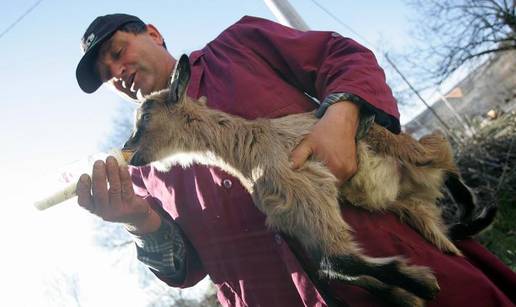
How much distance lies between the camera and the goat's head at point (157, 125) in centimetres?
307

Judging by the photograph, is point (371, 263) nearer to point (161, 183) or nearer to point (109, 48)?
point (161, 183)

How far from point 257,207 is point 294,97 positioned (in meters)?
0.71

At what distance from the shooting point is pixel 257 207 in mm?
2459

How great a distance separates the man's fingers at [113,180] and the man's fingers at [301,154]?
100 centimetres

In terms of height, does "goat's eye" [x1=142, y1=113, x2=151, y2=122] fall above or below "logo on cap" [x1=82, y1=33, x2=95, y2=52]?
below

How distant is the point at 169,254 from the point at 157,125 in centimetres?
96

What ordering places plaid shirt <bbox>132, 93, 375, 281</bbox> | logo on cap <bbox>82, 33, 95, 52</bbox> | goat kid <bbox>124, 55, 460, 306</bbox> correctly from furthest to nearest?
logo on cap <bbox>82, 33, 95, 52</bbox> → plaid shirt <bbox>132, 93, 375, 281</bbox> → goat kid <bbox>124, 55, 460, 306</bbox>

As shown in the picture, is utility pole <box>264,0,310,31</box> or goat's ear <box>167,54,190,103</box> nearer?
goat's ear <box>167,54,190,103</box>

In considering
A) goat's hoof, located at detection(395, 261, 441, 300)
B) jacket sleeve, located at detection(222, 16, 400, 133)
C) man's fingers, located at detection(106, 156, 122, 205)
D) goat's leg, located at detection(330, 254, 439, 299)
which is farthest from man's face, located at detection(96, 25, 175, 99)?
goat's hoof, located at detection(395, 261, 441, 300)

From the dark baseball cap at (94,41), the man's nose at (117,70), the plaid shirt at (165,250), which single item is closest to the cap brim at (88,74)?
the dark baseball cap at (94,41)

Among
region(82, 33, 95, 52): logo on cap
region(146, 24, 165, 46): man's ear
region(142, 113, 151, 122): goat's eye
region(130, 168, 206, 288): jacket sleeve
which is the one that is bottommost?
region(130, 168, 206, 288): jacket sleeve

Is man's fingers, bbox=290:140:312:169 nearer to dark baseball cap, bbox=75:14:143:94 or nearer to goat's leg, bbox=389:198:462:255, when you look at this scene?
goat's leg, bbox=389:198:462:255

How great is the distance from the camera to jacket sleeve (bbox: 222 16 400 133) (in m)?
2.35

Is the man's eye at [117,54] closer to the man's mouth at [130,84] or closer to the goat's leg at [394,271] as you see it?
the man's mouth at [130,84]
